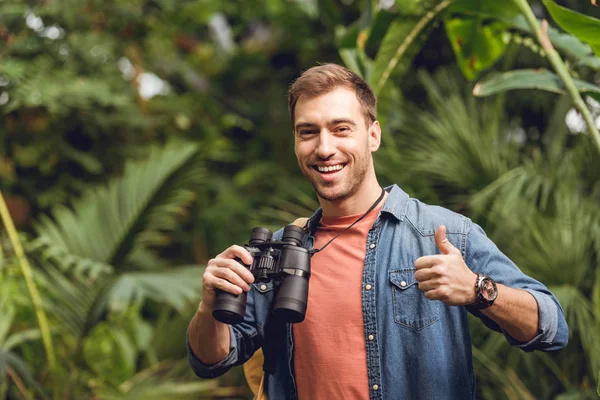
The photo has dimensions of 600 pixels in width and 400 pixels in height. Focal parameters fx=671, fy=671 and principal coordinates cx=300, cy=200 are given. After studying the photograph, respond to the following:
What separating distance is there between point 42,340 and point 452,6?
3051 millimetres

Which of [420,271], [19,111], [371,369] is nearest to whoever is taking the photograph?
[420,271]

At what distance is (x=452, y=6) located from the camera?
280cm

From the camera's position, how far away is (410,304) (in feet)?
5.86

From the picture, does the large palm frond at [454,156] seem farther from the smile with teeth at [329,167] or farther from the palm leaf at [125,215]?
the smile with teeth at [329,167]

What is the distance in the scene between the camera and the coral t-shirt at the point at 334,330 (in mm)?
1745

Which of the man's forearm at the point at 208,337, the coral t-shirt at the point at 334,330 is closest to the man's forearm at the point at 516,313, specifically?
the coral t-shirt at the point at 334,330

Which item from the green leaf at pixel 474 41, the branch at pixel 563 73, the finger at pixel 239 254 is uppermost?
the green leaf at pixel 474 41

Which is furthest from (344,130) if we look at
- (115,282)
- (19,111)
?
(19,111)

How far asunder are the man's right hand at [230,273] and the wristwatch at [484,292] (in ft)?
1.87

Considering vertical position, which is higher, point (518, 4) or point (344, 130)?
point (518, 4)

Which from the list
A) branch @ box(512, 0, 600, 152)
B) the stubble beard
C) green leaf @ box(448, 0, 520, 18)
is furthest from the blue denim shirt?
green leaf @ box(448, 0, 520, 18)

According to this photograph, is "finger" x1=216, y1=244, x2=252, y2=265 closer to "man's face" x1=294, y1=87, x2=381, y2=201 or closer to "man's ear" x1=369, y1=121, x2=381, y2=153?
"man's face" x1=294, y1=87, x2=381, y2=201

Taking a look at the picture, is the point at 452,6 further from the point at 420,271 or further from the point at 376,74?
the point at 420,271

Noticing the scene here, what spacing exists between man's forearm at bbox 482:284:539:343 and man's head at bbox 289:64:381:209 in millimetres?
532
